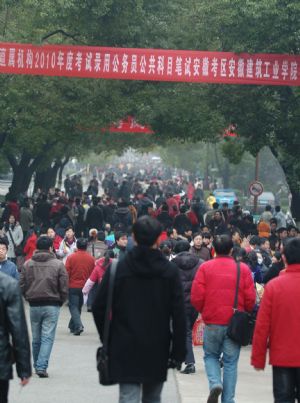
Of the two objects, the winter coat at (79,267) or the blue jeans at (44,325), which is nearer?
the blue jeans at (44,325)

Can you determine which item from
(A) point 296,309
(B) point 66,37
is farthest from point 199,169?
(A) point 296,309

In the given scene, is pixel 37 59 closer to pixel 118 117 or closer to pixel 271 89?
pixel 118 117

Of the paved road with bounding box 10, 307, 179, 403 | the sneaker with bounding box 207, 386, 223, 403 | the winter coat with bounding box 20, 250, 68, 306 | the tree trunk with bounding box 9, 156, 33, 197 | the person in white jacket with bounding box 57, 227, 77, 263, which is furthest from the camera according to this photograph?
the tree trunk with bounding box 9, 156, 33, 197

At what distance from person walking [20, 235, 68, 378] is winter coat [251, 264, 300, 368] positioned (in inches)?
186

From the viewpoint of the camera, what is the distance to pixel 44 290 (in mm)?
12688

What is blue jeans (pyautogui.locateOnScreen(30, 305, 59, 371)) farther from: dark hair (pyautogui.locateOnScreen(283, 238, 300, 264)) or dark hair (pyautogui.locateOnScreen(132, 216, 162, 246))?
dark hair (pyautogui.locateOnScreen(132, 216, 162, 246))

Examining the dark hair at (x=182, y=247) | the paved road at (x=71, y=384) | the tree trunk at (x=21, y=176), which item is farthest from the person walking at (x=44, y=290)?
the tree trunk at (x=21, y=176)

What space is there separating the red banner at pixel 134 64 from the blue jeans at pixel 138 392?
19495mm

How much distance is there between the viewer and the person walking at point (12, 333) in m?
7.45

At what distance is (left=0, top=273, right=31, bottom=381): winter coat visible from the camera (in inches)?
294

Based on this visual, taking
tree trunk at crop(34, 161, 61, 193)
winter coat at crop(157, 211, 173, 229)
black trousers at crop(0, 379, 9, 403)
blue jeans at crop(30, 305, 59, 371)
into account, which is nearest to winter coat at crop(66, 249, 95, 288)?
blue jeans at crop(30, 305, 59, 371)

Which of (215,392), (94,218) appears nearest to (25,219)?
(94,218)

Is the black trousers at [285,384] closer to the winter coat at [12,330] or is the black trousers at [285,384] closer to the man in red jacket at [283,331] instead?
the man in red jacket at [283,331]

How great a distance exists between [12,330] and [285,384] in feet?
6.28
